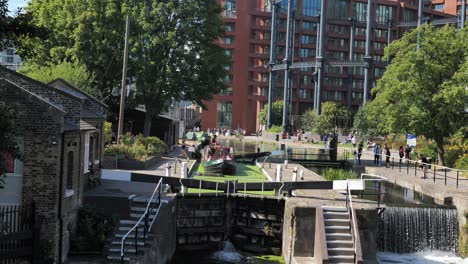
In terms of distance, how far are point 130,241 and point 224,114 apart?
9934 centimetres

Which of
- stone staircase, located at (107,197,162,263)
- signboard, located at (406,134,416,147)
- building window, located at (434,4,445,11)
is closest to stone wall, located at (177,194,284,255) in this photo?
stone staircase, located at (107,197,162,263)

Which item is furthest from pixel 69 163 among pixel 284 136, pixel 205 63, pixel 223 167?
pixel 284 136

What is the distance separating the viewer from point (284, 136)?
264ft

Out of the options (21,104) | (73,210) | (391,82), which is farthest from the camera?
(391,82)

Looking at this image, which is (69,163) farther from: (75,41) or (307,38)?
(307,38)

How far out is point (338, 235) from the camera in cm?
1669

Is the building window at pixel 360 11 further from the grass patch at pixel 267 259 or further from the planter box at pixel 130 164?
the grass patch at pixel 267 259

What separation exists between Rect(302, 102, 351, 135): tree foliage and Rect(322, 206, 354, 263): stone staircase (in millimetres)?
57823

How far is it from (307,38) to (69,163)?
101723 mm

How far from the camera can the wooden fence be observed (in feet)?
42.3

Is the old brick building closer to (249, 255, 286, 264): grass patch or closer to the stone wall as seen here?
the stone wall

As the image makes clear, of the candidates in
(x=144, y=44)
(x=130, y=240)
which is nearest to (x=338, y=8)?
(x=144, y=44)

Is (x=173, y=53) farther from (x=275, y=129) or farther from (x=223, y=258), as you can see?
(x=275, y=129)

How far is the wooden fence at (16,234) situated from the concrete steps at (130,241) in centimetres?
216
